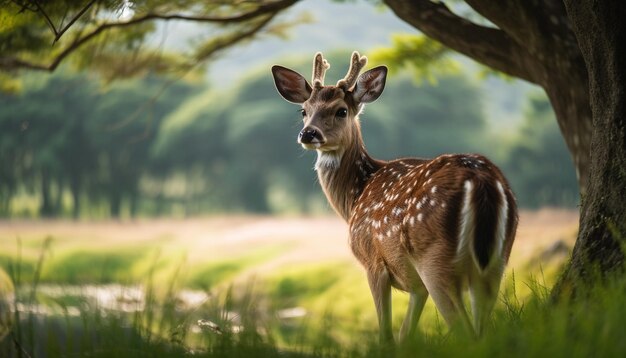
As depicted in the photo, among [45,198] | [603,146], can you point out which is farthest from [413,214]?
[45,198]

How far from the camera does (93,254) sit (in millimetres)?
31078

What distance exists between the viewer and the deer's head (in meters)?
6.12

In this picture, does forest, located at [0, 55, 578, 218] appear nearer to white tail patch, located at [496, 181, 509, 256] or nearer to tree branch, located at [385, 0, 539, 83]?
tree branch, located at [385, 0, 539, 83]

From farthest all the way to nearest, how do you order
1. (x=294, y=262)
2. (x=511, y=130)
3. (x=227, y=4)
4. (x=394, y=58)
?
(x=511, y=130) → (x=294, y=262) → (x=394, y=58) → (x=227, y=4)

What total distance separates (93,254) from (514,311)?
A: 91.7ft

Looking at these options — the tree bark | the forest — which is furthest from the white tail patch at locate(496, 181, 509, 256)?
the forest

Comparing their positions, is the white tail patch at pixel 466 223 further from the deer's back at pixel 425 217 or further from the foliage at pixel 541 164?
the foliage at pixel 541 164

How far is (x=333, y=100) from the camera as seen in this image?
6234 millimetres

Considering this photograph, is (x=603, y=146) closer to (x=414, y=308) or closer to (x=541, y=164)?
(x=414, y=308)

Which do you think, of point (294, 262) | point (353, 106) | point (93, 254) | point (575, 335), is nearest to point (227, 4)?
point (353, 106)

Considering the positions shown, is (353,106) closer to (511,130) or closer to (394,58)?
Answer: (394,58)

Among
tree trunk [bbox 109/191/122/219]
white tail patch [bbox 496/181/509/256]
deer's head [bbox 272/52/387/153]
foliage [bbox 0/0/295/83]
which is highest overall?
foliage [bbox 0/0/295/83]

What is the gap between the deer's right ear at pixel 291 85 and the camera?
6.57m

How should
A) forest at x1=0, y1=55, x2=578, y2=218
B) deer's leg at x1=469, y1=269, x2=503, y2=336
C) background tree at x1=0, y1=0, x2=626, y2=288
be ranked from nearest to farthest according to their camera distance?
deer's leg at x1=469, y1=269, x2=503, y2=336 → background tree at x1=0, y1=0, x2=626, y2=288 → forest at x1=0, y1=55, x2=578, y2=218
